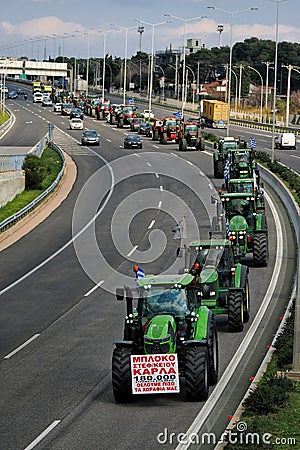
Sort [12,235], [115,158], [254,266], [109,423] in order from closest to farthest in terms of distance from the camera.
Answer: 1. [109,423]
2. [254,266]
3. [12,235]
4. [115,158]

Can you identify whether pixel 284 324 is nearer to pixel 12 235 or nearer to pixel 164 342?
pixel 164 342

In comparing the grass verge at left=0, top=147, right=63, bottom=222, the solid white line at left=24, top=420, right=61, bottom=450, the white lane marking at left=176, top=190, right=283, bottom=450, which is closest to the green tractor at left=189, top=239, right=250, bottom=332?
the white lane marking at left=176, top=190, right=283, bottom=450

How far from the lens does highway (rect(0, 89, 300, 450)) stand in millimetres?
16000

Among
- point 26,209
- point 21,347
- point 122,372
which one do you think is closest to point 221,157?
point 26,209

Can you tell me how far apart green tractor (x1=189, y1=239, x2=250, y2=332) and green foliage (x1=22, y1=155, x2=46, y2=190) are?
102 ft

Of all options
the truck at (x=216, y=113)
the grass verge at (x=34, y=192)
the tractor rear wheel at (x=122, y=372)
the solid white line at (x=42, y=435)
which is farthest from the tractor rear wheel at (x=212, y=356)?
the truck at (x=216, y=113)

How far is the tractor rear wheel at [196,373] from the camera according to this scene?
16.3 metres

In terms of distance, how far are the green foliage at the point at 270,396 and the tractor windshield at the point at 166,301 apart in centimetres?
195

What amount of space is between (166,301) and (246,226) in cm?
1409

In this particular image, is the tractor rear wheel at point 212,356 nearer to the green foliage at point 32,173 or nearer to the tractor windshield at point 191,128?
the green foliage at point 32,173

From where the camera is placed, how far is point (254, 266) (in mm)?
31281

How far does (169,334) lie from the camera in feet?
53.2

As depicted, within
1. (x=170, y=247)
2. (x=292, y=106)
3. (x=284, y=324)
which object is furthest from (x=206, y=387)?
(x=292, y=106)

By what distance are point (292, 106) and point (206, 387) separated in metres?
158
